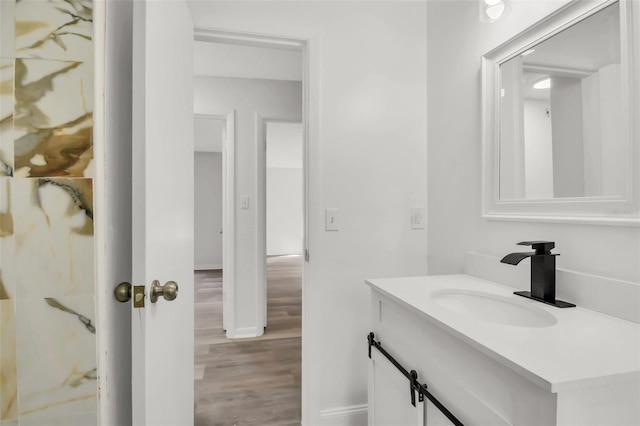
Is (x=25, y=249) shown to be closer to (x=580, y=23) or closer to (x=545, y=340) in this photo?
(x=545, y=340)

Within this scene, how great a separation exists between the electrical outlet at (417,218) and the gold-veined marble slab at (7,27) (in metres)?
1.60

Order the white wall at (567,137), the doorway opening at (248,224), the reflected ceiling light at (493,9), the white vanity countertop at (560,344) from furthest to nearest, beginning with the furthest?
the doorway opening at (248,224), the reflected ceiling light at (493,9), the white wall at (567,137), the white vanity countertop at (560,344)

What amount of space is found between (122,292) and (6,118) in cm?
48

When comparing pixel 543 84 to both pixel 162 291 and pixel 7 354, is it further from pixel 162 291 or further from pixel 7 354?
pixel 7 354

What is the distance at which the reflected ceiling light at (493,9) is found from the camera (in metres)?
1.21

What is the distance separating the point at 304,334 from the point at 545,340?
1.20 m

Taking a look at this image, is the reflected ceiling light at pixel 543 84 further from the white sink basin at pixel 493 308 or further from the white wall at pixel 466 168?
the white sink basin at pixel 493 308

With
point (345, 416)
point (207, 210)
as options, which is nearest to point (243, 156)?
point (345, 416)

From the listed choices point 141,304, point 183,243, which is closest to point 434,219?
point 183,243

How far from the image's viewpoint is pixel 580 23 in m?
1.01

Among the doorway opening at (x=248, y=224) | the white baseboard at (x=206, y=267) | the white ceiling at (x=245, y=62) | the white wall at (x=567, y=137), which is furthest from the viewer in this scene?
the white baseboard at (x=206, y=267)

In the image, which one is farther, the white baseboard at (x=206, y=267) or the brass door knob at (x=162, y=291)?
the white baseboard at (x=206, y=267)

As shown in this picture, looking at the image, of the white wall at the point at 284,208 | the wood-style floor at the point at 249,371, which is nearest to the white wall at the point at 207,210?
the white wall at the point at 284,208

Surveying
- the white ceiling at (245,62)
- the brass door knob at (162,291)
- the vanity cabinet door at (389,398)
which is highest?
the white ceiling at (245,62)
